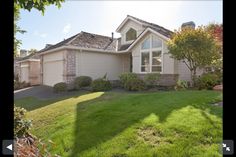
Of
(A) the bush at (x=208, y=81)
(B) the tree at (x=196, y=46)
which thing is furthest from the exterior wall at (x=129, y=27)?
(A) the bush at (x=208, y=81)

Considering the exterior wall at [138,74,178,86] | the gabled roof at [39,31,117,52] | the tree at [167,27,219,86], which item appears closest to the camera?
the tree at [167,27,219,86]

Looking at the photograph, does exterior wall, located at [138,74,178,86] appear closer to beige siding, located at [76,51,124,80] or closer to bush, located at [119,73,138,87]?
bush, located at [119,73,138,87]

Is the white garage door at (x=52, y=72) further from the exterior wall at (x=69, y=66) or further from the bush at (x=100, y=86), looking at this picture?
the bush at (x=100, y=86)

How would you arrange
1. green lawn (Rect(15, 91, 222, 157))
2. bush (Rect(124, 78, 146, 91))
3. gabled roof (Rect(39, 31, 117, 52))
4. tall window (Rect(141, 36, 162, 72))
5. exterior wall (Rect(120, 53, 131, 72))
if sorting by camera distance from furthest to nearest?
1. exterior wall (Rect(120, 53, 131, 72))
2. gabled roof (Rect(39, 31, 117, 52))
3. tall window (Rect(141, 36, 162, 72))
4. bush (Rect(124, 78, 146, 91))
5. green lawn (Rect(15, 91, 222, 157))

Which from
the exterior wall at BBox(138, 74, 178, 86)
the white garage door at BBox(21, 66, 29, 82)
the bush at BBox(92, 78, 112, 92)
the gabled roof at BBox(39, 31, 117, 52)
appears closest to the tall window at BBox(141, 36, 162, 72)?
the exterior wall at BBox(138, 74, 178, 86)

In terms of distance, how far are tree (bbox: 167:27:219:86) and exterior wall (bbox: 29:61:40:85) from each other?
15472 mm

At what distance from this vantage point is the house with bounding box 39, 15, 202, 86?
15047 mm

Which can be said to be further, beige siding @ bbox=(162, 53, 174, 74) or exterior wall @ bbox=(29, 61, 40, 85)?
exterior wall @ bbox=(29, 61, 40, 85)

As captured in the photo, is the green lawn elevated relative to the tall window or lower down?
lower down

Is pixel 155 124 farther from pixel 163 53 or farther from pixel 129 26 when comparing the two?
pixel 129 26

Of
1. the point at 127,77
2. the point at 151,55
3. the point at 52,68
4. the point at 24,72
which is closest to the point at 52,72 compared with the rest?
the point at 52,68

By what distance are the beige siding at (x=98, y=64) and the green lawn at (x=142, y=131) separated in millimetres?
10393

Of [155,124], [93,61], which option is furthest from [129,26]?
[155,124]

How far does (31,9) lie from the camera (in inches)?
145
